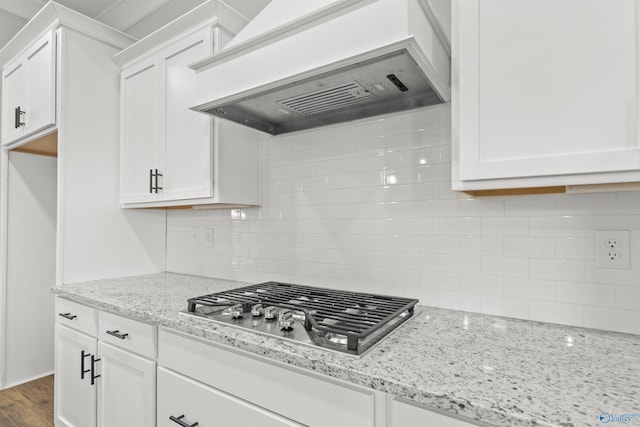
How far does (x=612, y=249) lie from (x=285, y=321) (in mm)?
1087

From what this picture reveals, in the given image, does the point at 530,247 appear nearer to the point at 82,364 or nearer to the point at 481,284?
the point at 481,284

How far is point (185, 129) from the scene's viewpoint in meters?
1.93

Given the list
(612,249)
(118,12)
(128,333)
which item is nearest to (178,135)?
(128,333)

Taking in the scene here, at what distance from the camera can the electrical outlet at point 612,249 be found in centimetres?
115

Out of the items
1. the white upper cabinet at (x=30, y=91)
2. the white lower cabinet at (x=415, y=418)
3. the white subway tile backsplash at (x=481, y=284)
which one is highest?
the white upper cabinet at (x=30, y=91)

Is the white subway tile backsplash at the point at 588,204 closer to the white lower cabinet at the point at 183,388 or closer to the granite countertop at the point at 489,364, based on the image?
Answer: the granite countertop at the point at 489,364

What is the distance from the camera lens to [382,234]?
1.63 metres

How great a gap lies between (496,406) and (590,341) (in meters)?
0.60

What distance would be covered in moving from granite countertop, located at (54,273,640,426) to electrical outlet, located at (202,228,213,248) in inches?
33.6

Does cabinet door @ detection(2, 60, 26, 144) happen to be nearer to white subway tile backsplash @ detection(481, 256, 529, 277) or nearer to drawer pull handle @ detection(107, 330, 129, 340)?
drawer pull handle @ detection(107, 330, 129, 340)

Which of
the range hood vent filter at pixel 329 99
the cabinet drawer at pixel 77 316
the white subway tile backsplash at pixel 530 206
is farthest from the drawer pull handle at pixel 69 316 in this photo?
the white subway tile backsplash at pixel 530 206

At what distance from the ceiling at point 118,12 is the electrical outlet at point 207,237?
1.49 meters

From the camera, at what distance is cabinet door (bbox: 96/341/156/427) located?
1.45 m

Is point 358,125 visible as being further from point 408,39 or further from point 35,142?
point 35,142
